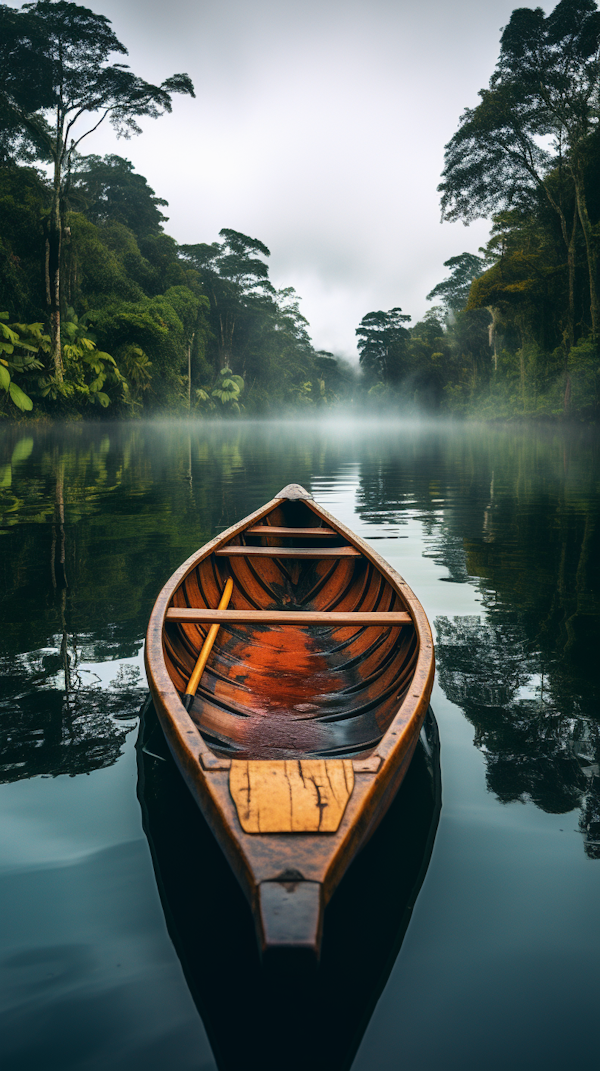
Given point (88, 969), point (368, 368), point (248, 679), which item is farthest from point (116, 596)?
point (368, 368)

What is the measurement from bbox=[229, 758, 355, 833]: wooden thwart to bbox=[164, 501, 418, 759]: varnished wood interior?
2.06 ft

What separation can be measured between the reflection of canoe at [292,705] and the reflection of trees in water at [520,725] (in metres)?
0.45

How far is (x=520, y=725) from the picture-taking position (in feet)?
9.77

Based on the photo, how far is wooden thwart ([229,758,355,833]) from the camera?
156 cm

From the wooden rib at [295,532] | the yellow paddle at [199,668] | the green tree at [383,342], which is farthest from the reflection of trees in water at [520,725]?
the green tree at [383,342]

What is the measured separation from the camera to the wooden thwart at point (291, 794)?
5.11ft

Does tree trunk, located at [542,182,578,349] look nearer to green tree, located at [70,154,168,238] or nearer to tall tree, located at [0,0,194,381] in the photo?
tall tree, located at [0,0,194,381]

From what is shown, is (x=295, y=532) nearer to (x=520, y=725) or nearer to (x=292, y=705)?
(x=292, y=705)

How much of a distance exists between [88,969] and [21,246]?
2846cm

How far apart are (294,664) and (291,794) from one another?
2035 mm

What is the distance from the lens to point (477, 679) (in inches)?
139

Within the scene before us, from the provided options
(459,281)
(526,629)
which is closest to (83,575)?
Answer: (526,629)

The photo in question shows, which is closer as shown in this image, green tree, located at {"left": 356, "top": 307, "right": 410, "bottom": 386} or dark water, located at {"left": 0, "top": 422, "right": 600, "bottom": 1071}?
dark water, located at {"left": 0, "top": 422, "right": 600, "bottom": 1071}

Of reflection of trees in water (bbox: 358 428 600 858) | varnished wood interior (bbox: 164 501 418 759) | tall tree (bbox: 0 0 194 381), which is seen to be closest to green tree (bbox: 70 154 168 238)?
tall tree (bbox: 0 0 194 381)
